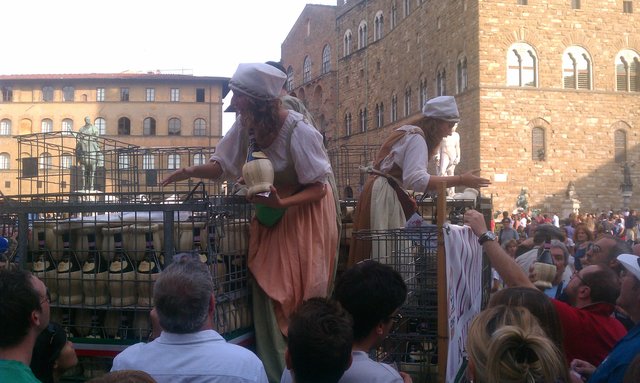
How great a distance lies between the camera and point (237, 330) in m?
3.80

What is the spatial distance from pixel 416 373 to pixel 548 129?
29504 millimetres

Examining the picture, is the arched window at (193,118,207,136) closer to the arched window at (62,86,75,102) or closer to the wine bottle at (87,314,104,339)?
the arched window at (62,86,75,102)

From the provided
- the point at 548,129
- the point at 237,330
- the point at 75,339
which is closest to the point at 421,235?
the point at 237,330

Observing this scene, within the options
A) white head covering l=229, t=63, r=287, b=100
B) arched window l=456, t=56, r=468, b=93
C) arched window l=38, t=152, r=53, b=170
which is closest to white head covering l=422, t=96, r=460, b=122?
white head covering l=229, t=63, r=287, b=100

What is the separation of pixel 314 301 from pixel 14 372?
106 cm

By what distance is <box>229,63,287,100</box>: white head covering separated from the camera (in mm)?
3680

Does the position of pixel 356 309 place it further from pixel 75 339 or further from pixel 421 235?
pixel 75 339

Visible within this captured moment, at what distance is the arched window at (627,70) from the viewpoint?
3241cm

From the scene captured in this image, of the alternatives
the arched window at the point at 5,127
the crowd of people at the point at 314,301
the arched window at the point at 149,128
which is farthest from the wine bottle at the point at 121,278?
the arched window at the point at 5,127

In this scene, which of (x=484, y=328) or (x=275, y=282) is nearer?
(x=484, y=328)

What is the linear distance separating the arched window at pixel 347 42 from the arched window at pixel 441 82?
52.8ft

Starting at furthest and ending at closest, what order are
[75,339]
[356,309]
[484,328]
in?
[75,339], [356,309], [484,328]

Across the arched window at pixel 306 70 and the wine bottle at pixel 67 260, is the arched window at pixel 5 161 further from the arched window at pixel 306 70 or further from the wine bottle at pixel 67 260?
the wine bottle at pixel 67 260

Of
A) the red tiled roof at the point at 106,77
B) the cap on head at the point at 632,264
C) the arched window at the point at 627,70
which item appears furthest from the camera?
the red tiled roof at the point at 106,77
